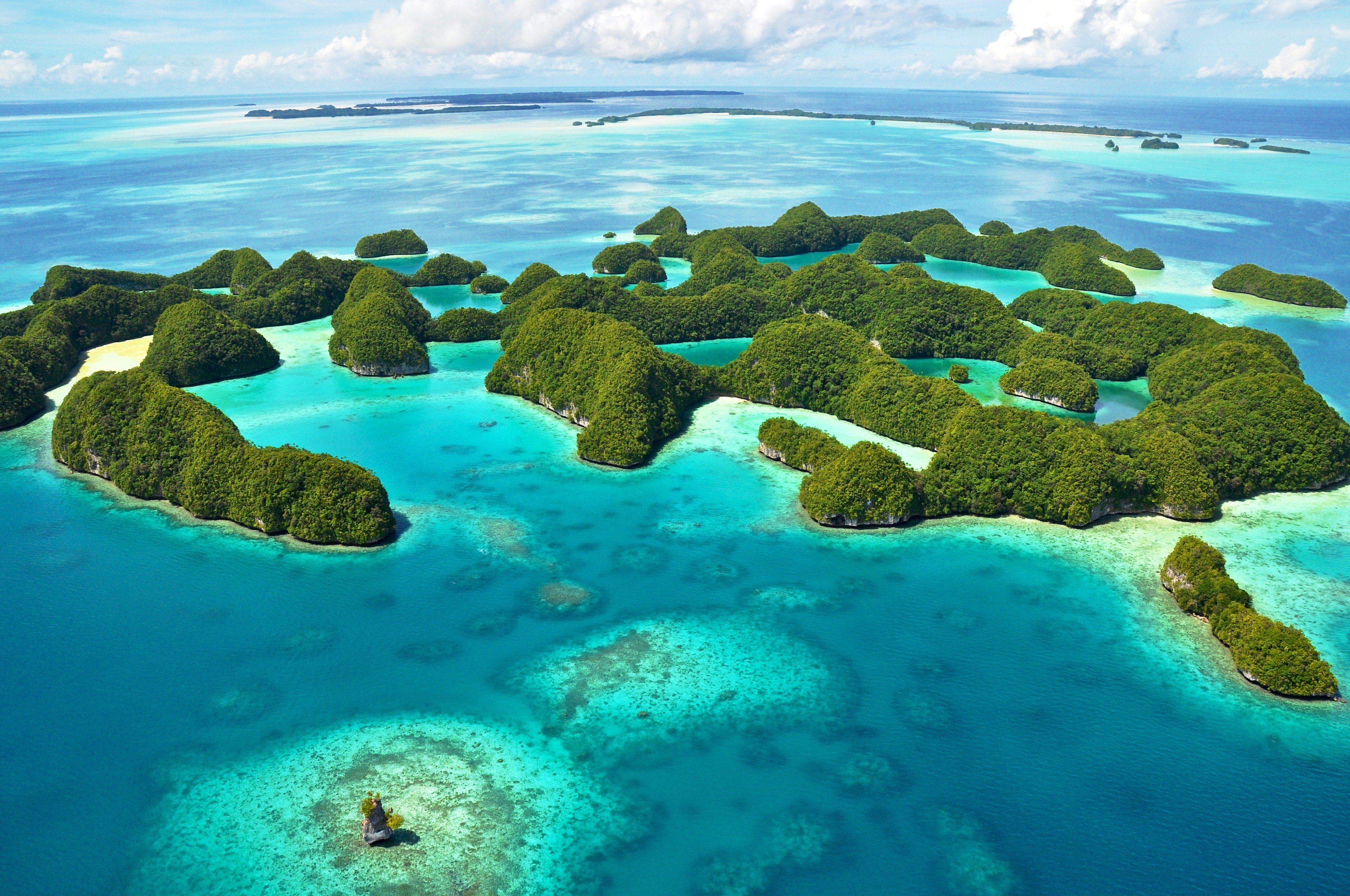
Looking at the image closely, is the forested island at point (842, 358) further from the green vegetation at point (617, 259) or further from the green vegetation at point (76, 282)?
the green vegetation at point (617, 259)

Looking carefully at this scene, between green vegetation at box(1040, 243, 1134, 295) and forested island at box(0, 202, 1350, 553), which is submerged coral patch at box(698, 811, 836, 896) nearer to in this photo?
forested island at box(0, 202, 1350, 553)

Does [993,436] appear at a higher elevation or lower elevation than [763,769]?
higher

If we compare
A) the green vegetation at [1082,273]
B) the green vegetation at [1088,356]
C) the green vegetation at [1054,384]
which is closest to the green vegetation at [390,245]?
the green vegetation at [1082,273]

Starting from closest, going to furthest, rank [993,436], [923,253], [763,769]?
[763,769]
[993,436]
[923,253]

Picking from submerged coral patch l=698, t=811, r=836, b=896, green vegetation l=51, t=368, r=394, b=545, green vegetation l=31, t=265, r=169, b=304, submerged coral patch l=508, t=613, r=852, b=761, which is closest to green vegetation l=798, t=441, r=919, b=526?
submerged coral patch l=508, t=613, r=852, b=761

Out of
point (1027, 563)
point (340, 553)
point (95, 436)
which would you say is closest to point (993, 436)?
point (1027, 563)

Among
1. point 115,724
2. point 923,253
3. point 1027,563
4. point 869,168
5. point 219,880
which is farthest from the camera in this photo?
point 869,168

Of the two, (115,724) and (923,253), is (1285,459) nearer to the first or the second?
(115,724)
